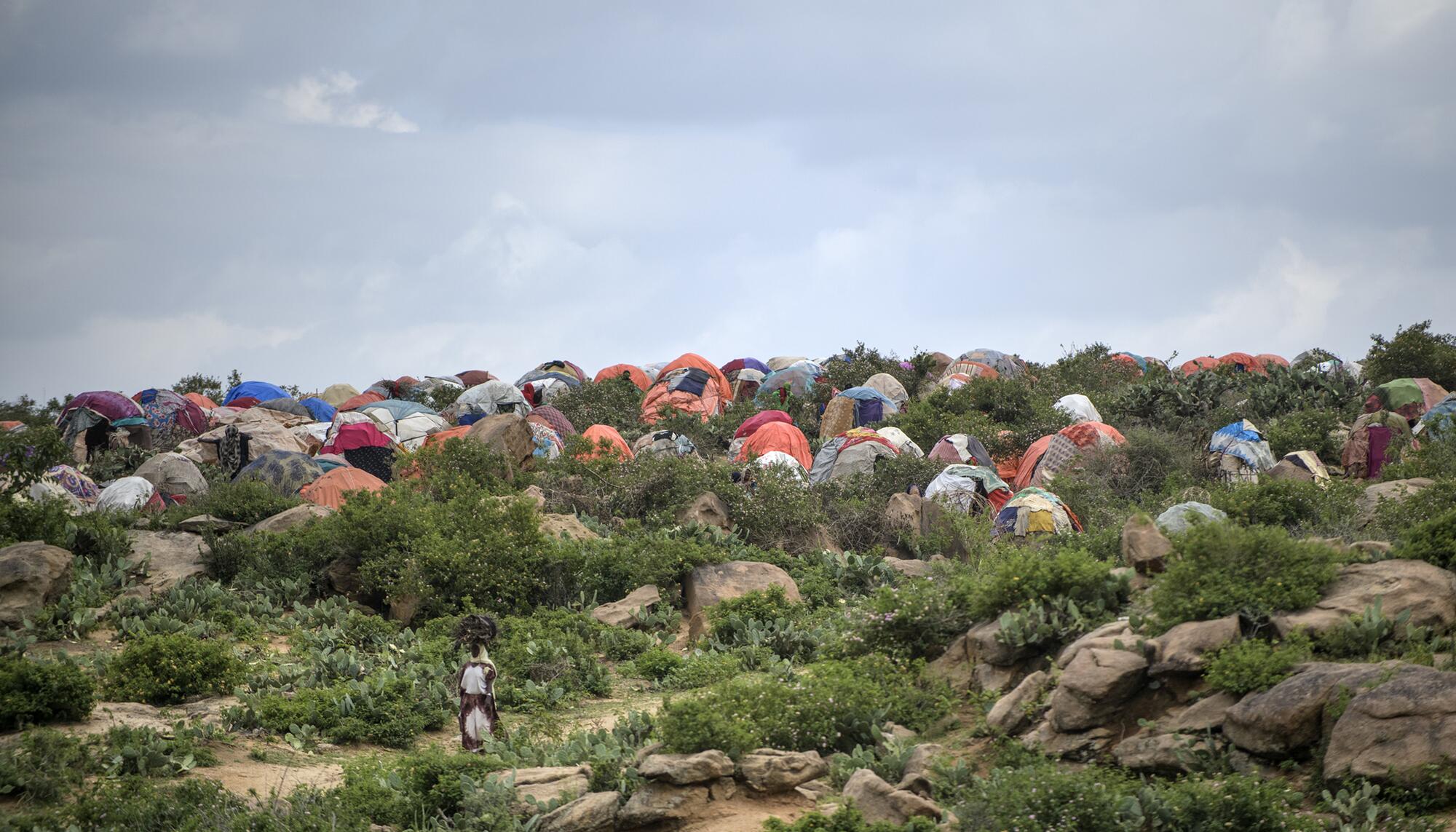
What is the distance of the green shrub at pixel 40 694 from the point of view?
9.48 metres

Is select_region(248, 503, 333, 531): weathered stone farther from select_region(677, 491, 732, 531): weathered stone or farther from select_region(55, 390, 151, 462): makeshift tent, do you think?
select_region(55, 390, 151, 462): makeshift tent

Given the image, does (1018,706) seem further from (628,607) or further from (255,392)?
(255,392)

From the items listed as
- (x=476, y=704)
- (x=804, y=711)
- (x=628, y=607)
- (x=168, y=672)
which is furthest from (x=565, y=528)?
(x=804, y=711)

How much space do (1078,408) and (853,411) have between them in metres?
5.02

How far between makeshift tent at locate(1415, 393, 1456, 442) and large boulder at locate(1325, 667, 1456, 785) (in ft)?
41.0

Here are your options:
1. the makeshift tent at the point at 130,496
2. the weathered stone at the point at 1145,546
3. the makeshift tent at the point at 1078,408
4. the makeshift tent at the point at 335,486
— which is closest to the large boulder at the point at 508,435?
the makeshift tent at the point at 335,486

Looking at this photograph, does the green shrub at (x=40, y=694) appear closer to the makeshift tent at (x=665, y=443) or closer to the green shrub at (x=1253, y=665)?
the green shrub at (x=1253, y=665)

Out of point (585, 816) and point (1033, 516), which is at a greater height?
point (1033, 516)

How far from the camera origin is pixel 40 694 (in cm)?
959

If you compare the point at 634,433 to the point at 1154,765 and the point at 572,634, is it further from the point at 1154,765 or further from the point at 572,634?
the point at 1154,765

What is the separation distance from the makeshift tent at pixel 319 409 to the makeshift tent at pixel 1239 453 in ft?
73.2

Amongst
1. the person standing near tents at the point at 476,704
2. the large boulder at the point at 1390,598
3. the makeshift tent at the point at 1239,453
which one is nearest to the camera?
the large boulder at the point at 1390,598

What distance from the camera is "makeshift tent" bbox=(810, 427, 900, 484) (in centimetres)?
2089

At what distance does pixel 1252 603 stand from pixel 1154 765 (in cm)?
164
